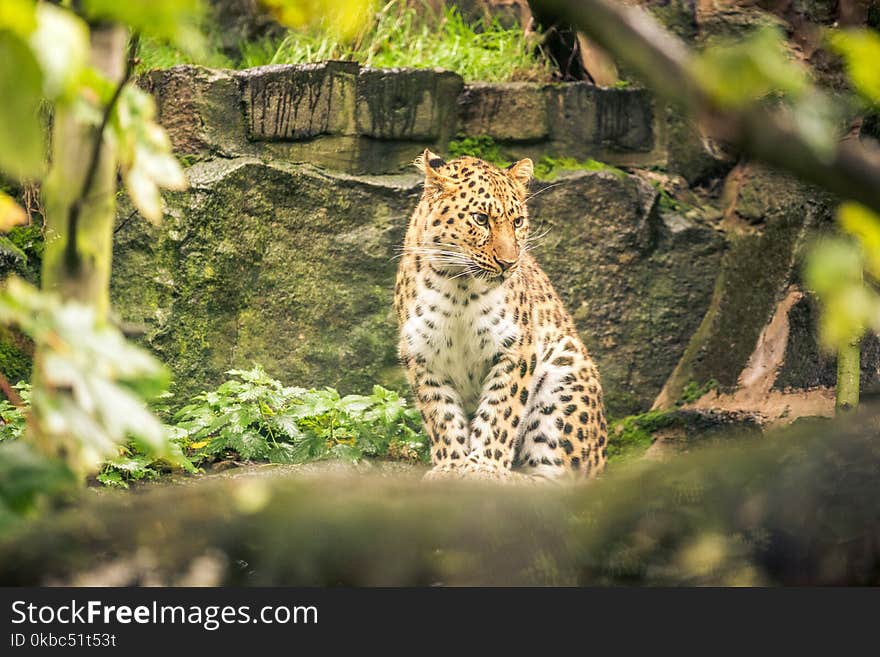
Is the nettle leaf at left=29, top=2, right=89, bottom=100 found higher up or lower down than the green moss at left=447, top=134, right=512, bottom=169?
lower down

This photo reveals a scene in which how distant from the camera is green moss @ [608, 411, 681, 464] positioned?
25.4 feet

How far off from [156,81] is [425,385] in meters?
3.45

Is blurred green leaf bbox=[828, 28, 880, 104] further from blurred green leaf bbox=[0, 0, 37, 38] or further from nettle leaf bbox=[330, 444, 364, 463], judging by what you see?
nettle leaf bbox=[330, 444, 364, 463]

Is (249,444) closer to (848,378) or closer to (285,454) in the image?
(285,454)

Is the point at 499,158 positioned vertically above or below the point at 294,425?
above

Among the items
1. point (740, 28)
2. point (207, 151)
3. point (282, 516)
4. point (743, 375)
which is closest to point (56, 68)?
point (282, 516)

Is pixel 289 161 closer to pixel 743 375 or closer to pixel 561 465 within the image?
pixel 561 465

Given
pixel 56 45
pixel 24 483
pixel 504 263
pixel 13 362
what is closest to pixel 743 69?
pixel 56 45

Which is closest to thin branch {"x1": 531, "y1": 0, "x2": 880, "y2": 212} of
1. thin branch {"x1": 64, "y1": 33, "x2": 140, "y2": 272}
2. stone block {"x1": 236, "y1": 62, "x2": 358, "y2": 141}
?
thin branch {"x1": 64, "y1": 33, "x2": 140, "y2": 272}

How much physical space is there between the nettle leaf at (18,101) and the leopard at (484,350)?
15.9ft

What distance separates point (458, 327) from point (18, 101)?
5143 millimetres

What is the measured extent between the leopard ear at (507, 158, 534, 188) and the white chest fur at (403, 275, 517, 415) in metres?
0.83

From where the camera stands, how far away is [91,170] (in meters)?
2.29

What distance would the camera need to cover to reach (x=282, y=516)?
3.64 metres
